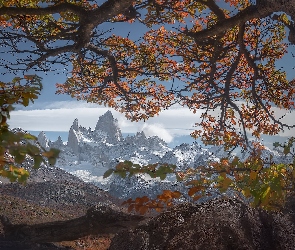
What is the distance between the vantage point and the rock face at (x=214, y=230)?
314 centimetres

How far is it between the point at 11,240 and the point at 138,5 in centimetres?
762

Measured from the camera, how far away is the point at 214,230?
3.21m

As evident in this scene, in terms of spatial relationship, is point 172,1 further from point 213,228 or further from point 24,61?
point 213,228

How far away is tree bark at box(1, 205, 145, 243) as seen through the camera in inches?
227

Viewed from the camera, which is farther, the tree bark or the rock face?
the tree bark

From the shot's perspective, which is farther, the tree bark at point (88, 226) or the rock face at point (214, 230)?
the tree bark at point (88, 226)

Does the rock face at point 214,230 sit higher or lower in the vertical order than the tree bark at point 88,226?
higher

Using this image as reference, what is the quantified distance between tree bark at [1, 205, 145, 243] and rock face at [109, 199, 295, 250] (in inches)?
65.6

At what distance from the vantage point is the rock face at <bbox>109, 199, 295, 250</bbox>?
3.14 m

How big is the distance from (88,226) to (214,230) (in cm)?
364

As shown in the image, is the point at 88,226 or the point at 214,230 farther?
the point at 88,226

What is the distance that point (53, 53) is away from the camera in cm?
912

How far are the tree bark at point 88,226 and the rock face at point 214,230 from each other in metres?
1.67

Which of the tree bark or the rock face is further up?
the rock face
